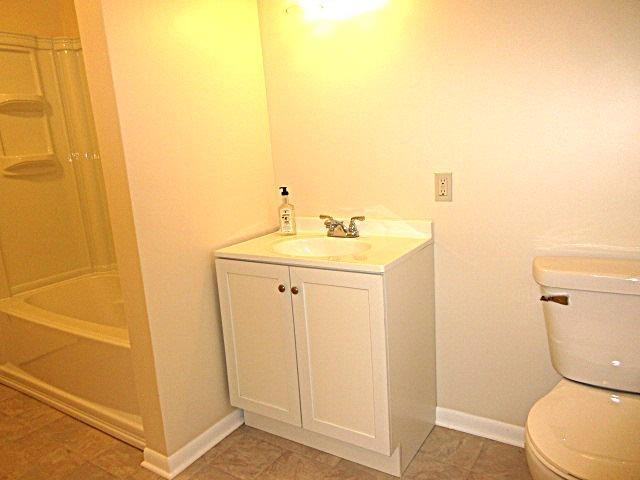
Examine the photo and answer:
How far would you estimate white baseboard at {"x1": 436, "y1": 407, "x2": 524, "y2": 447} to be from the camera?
1.83m

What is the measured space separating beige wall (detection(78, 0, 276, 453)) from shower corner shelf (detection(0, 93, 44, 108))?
1380 millimetres

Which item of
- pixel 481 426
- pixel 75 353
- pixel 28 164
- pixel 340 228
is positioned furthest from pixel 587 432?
Result: pixel 28 164

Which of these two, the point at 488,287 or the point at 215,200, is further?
the point at 215,200

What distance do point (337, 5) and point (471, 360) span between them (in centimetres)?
154

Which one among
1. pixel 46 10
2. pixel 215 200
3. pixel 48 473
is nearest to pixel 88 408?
pixel 48 473

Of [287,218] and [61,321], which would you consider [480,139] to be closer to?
[287,218]

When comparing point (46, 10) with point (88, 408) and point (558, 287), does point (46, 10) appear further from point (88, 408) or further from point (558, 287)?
point (558, 287)

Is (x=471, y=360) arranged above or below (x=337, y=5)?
below

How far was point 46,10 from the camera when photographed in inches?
109

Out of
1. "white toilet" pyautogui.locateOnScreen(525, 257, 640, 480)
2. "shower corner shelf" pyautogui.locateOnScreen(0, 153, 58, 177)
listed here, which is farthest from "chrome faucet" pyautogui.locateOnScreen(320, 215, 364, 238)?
"shower corner shelf" pyautogui.locateOnScreen(0, 153, 58, 177)

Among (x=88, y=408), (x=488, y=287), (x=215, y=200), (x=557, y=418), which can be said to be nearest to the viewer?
(x=557, y=418)

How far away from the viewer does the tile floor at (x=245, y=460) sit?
1.73 meters

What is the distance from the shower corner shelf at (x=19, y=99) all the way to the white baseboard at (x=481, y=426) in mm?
2757

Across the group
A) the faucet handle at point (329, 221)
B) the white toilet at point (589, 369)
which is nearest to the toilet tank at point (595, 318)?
the white toilet at point (589, 369)
